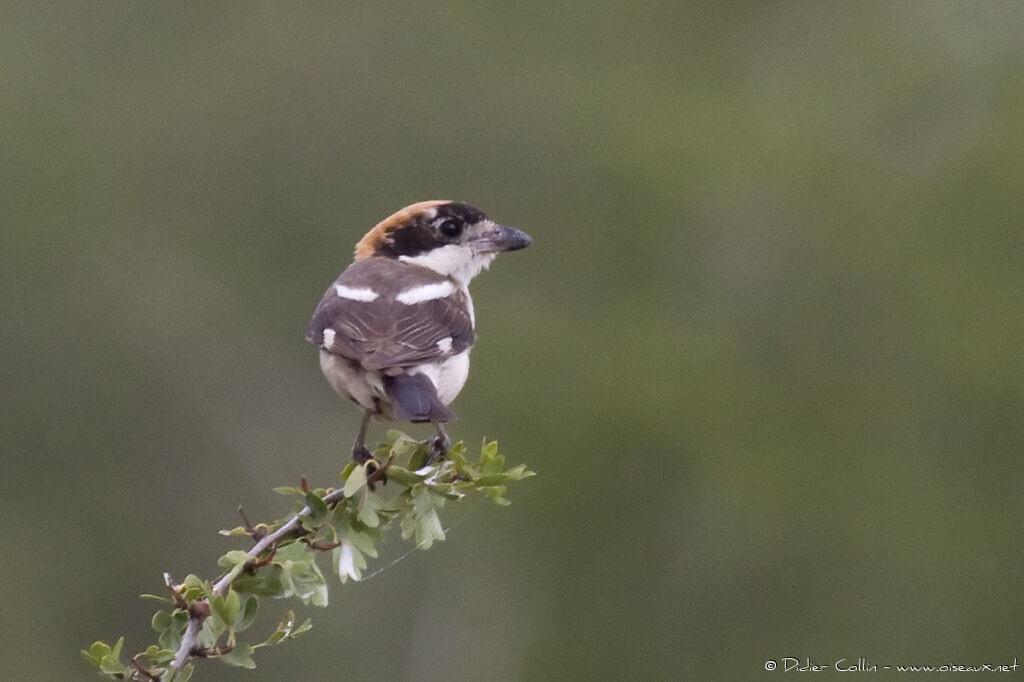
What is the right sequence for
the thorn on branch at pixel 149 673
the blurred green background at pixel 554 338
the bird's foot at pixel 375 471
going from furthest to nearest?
the blurred green background at pixel 554 338, the bird's foot at pixel 375 471, the thorn on branch at pixel 149 673

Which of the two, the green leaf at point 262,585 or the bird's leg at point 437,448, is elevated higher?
the green leaf at point 262,585

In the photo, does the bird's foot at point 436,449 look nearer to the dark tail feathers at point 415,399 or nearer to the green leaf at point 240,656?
the dark tail feathers at point 415,399

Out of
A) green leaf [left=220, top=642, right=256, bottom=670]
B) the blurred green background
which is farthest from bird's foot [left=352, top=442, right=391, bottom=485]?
the blurred green background

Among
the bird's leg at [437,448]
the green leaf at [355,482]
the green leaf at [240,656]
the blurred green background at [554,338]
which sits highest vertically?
the green leaf at [355,482]

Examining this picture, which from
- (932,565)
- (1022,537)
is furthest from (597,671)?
(1022,537)

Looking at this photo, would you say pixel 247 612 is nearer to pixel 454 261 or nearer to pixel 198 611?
pixel 198 611

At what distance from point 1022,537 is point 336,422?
797cm

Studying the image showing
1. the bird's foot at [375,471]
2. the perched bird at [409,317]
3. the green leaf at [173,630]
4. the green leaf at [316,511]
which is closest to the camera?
the green leaf at [173,630]

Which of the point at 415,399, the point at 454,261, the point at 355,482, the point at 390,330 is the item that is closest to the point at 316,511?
the point at 355,482

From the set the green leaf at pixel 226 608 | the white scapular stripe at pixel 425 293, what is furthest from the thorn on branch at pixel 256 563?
the white scapular stripe at pixel 425 293

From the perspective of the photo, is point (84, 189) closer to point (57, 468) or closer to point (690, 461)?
point (57, 468)

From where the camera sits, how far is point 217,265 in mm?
17422

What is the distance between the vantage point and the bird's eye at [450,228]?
5.89m

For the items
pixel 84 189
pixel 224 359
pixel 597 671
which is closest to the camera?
pixel 597 671
